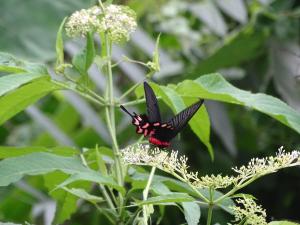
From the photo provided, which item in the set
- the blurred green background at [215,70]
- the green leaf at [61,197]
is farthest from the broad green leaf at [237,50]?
the green leaf at [61,197]

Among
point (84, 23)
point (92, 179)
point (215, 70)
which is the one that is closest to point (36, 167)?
point (92, 179)

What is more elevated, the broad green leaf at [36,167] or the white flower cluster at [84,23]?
the white flower cluster at [84,23]

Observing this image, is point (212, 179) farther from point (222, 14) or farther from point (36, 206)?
point (222, 14)

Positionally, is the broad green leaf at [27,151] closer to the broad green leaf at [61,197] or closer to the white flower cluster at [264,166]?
the broad green leaf at [61,197]

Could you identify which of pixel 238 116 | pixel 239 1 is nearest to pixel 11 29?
pixel 239 1

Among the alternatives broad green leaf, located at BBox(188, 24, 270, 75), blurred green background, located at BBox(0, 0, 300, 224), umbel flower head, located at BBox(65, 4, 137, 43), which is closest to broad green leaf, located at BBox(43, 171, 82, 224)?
umbel flower head, located at BBox(65, 4, 137, 43)

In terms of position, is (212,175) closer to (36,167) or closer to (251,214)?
(251,214)
